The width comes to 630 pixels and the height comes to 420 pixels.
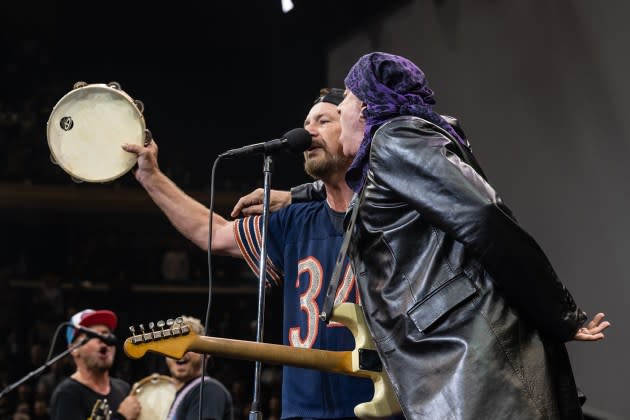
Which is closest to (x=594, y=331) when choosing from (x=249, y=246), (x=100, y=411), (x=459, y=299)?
(x=459, y=299)

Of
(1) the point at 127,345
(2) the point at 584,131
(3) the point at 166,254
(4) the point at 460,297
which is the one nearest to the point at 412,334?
(4) the point at 460,297

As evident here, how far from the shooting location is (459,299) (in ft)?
7.58

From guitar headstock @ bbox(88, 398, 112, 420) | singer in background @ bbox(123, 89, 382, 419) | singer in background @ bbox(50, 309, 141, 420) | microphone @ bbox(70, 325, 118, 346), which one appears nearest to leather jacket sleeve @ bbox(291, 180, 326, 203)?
singer in background @ bbox(123, 89, 382, 419)

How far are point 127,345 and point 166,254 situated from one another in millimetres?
8762

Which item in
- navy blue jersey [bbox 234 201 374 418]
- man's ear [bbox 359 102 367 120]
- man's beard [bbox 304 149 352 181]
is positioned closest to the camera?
man's ear [bbox 359 102 367 120]

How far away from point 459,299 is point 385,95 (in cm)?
70

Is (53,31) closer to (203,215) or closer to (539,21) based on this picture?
(539,21)

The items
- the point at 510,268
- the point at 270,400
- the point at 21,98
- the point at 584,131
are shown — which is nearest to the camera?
the point at 510,268

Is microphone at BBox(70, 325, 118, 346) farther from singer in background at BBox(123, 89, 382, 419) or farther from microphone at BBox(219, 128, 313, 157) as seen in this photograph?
microphone at BBox(219, 128, 313, 157)

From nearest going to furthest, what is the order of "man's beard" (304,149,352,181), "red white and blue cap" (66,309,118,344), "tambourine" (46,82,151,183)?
"man's beard" (304,149,352,181), "tambourine" (46,82,151,183), "red white and blue cap" (66,309,118,344)

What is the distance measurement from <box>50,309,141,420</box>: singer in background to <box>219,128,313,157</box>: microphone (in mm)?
3082

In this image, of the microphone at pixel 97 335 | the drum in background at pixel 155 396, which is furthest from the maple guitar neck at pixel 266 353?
the drum in background at pixel 155 396

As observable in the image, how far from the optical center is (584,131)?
203 inches

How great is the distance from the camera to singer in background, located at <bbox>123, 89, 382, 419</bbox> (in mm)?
3090
